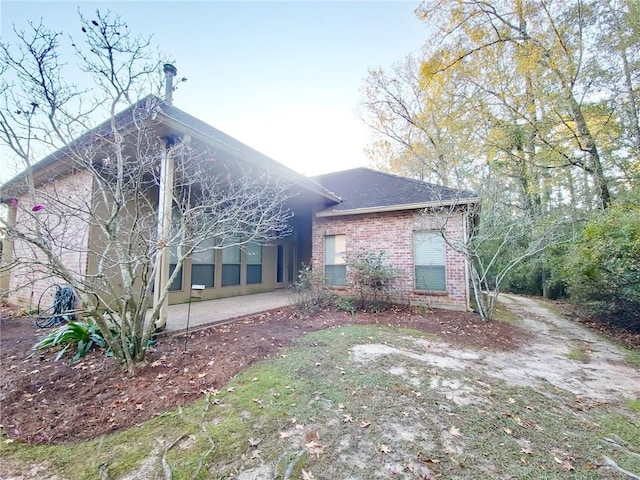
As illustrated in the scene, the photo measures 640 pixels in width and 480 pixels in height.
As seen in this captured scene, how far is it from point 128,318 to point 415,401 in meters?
3.75

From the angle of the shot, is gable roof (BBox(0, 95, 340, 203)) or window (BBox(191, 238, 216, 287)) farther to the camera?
window (BBox(191, 238, 216, 287))

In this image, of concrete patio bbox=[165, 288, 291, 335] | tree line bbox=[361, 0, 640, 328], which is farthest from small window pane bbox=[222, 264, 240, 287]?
tree line bbox=[361, 0, 640, 328]

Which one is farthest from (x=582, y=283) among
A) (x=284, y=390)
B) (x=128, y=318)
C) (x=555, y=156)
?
(x=128, y=318)

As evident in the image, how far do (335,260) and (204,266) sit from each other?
4.17m

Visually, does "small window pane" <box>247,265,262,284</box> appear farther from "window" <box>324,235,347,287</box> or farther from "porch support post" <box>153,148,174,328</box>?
"porch support post" <box>153,148,174,328</box>

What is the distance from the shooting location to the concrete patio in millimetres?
5477

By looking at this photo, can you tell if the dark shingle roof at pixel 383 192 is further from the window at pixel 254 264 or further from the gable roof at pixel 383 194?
the window at pixel 254 264

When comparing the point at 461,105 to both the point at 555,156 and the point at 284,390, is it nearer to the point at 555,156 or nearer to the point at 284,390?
the point at 555,156

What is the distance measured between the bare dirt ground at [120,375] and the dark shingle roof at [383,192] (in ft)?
11.4

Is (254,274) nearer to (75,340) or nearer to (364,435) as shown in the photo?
(75,340)

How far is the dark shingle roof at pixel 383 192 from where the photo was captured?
7793 mm

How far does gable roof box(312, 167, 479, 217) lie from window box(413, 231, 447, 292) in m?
0.95

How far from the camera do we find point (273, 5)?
7645 millimetres

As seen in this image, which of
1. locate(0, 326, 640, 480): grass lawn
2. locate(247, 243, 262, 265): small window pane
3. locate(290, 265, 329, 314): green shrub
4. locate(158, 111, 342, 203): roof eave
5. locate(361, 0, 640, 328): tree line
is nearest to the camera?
locate(0, 326, 640, 480): grass lawn
